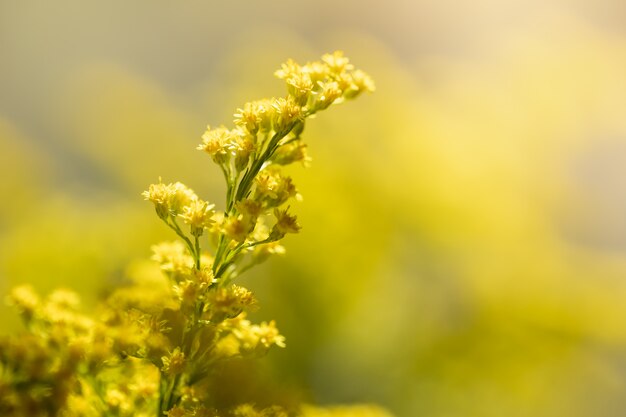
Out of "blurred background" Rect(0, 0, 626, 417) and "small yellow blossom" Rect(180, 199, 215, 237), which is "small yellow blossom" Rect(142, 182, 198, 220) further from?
"blurred background" Rect(0, 0, 626, 417)

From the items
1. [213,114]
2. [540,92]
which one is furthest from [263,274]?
Result: [540,92]

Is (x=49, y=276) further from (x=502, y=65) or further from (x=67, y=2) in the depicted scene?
(x=67, y=2)

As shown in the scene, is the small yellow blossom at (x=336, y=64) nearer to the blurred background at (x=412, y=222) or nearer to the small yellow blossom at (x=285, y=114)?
the small yellow blossom at (x=285, y=114)

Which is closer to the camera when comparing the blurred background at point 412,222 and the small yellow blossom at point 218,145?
the small yellow blossom at point 218,145

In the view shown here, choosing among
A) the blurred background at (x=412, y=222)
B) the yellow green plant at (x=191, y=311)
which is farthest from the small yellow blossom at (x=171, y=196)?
the blurred background at (x=412, y=222)

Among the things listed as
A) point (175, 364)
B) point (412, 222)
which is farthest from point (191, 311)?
point (412, 222)

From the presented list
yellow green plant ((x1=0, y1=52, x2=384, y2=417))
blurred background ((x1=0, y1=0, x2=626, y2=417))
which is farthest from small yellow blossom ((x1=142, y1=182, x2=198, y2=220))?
blurred background ((x1=0, y1=0, x2=626, y2=417))
